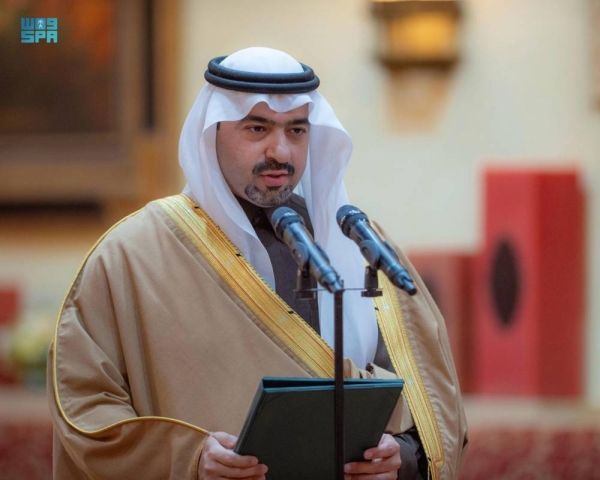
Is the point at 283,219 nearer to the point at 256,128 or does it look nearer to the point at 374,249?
the point at 374,249

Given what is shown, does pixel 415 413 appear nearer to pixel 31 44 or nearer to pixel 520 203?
pixel 520 203

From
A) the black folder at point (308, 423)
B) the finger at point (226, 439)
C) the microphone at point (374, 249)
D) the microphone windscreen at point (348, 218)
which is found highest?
the microphone windscreen at point (348, 218)

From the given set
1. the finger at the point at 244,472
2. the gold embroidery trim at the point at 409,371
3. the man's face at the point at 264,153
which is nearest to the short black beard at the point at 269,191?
the man's face at the point at 264,153

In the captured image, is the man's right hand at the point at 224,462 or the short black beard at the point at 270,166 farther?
the short black beard at the point at 270,166

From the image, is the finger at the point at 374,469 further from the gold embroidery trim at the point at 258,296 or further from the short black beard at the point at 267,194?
the short black beard at the point at 267,194

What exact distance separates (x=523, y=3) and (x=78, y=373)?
3444 millimetres

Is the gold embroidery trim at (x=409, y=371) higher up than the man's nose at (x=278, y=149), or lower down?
lower down

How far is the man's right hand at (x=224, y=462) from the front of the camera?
7.52 ft

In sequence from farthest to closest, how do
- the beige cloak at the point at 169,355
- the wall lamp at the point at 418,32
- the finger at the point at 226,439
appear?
the wall lamp at the point at 418,32, the beige cloak at the point at 169,355, the finger at the point at 226,439

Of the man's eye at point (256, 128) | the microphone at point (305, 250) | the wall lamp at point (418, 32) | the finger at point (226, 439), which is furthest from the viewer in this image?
the wall lamp at point (418, 32)

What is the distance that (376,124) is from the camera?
17.2 feet

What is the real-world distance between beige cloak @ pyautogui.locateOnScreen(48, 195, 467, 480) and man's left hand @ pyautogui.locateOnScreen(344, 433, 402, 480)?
207 millimetres

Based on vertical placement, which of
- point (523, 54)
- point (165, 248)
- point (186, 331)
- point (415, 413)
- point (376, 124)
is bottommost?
point (415, 413)

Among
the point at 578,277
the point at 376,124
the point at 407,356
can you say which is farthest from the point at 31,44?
the point at 407,356
